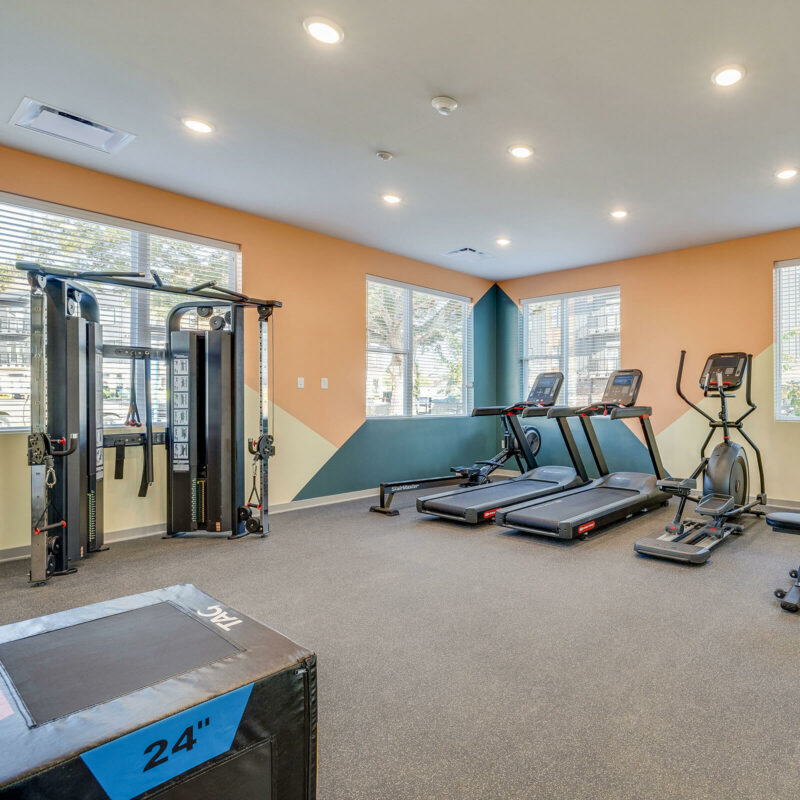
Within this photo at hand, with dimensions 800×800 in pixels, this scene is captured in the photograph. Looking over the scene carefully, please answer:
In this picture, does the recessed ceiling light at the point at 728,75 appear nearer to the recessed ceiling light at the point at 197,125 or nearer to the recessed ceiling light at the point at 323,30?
the recessed ceiling light at the point at 323,30

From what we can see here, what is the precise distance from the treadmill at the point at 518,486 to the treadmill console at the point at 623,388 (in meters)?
0.55

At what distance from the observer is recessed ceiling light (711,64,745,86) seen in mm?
2705

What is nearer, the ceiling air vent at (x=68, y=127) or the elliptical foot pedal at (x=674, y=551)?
A: the ceiling air vent at (x=68, y=127)

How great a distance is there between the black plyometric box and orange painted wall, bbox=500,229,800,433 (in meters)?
6.03

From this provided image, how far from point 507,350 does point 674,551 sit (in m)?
4.50

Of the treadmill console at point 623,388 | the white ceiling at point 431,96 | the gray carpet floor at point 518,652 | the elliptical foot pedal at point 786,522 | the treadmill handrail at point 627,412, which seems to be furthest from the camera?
the treadmill console at point 623,388

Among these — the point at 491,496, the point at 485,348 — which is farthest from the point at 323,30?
the point at 485,348

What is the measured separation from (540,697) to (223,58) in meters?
3.37

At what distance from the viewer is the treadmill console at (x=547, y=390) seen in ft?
19.3

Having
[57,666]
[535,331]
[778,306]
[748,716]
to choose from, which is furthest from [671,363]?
[57,666]

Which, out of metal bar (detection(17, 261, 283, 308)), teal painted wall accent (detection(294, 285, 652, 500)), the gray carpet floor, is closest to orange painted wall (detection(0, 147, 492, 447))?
teal painted wall accent (detection(294, 285, 652, 500))

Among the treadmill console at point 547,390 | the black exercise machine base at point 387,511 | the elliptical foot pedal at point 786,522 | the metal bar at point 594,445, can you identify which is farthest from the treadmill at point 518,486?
the elliptical foot pedal at point 786,522

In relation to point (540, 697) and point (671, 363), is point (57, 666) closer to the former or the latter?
point (540, 697)

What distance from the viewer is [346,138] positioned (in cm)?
351
